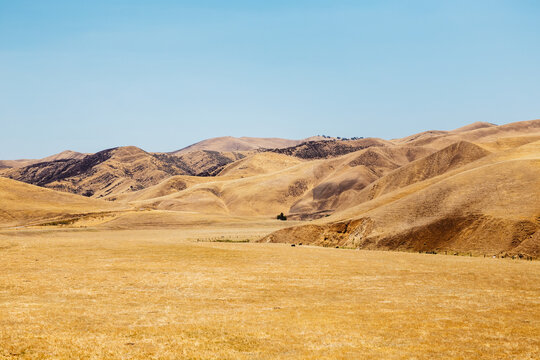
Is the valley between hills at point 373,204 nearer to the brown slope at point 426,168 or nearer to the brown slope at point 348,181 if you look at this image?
the brown slope at point 426,168

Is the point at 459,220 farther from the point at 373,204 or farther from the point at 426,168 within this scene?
the point at 426,168

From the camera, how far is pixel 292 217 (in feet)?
457

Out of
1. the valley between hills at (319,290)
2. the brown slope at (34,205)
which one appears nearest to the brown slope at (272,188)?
the brown slope at (34,205)

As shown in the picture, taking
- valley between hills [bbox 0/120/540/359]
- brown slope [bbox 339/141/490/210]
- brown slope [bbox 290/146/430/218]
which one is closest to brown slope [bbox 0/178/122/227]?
brown slope [bbox 290/146/430/218]

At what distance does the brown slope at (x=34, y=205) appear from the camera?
104m

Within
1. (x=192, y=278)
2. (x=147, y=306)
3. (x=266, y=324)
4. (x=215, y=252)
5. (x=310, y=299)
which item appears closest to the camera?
(x=266, y=324)

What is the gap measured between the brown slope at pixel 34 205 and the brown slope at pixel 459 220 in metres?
66.0

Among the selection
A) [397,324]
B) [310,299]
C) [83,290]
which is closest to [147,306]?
[83,290]

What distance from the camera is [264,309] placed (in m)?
19.0

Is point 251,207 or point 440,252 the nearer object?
point 440,252

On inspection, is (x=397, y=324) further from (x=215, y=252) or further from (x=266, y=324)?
(x=215, y=252)

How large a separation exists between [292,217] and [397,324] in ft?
403

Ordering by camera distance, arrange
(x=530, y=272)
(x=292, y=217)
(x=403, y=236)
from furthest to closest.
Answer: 1. (x=292, y=217)
2. (x=403, y=236)
3. (x=530, y=272)

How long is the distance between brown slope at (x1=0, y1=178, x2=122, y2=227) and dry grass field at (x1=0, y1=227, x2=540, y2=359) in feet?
254
